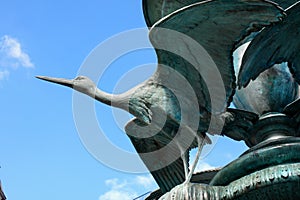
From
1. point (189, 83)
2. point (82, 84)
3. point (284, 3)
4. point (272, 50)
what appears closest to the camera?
point (189, 83)

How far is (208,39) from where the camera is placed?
23.5 ft

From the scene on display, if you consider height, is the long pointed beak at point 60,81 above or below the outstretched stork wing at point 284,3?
above

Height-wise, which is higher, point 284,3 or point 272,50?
point 284,3

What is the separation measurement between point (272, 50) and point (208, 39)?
3.69 ft

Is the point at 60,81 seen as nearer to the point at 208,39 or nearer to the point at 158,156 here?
the point at 158,156

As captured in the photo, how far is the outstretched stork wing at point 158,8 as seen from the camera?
7.70 meters

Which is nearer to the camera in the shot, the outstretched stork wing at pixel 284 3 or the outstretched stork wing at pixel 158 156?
the outstretched stork wing at pixel 284 3

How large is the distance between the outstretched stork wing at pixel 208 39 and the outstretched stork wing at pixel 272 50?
2.07 feet

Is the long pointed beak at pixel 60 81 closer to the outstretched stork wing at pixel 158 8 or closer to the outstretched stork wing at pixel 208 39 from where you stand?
the outstretched stork wing at pixel 158 8

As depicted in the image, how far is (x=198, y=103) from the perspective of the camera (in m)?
7.56

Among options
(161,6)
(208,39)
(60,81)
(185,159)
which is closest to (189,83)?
(208,39)

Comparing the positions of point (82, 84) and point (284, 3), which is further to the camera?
point (82, 84)

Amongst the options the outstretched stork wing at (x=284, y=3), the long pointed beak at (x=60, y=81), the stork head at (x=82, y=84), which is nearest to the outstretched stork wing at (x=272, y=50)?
the outstretched stork wing at (x=284, y=3)

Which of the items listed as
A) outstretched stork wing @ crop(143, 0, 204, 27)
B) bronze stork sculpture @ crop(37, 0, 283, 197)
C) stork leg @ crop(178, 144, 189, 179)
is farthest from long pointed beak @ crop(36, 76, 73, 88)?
stork leg @ crop(178, 144, 189, 179)
